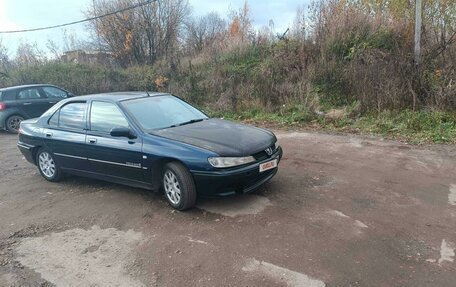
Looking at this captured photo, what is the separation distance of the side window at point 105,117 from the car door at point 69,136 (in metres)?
0.20

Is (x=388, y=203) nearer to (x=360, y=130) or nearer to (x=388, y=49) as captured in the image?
(x=360, y=130)

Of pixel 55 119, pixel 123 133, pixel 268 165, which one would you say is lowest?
pixel 268 165

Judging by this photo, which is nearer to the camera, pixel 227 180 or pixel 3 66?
pixel 227 180

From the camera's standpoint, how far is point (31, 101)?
12742 mm

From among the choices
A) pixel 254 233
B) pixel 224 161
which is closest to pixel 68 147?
pixel 224 161

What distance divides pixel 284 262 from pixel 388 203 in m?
2.01

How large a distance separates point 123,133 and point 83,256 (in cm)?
175

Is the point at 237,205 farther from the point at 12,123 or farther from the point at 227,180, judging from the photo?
the point at 12,123

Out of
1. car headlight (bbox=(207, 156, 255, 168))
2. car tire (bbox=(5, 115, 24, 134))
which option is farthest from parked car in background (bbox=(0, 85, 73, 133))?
car headlight (bbox=(207, 156, 255, 168))

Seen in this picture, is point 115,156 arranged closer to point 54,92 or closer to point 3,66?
point 54,92

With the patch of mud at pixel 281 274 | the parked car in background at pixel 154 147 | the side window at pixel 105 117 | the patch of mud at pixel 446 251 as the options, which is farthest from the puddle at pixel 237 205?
the patch of mud at pixel 446 251

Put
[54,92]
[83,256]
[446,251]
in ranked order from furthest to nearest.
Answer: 1. [54,92]
2. [83,256]
3. [446,251]

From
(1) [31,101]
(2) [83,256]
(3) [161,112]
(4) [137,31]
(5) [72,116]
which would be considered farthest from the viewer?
(4) [137,31]

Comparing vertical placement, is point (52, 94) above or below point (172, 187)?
above
